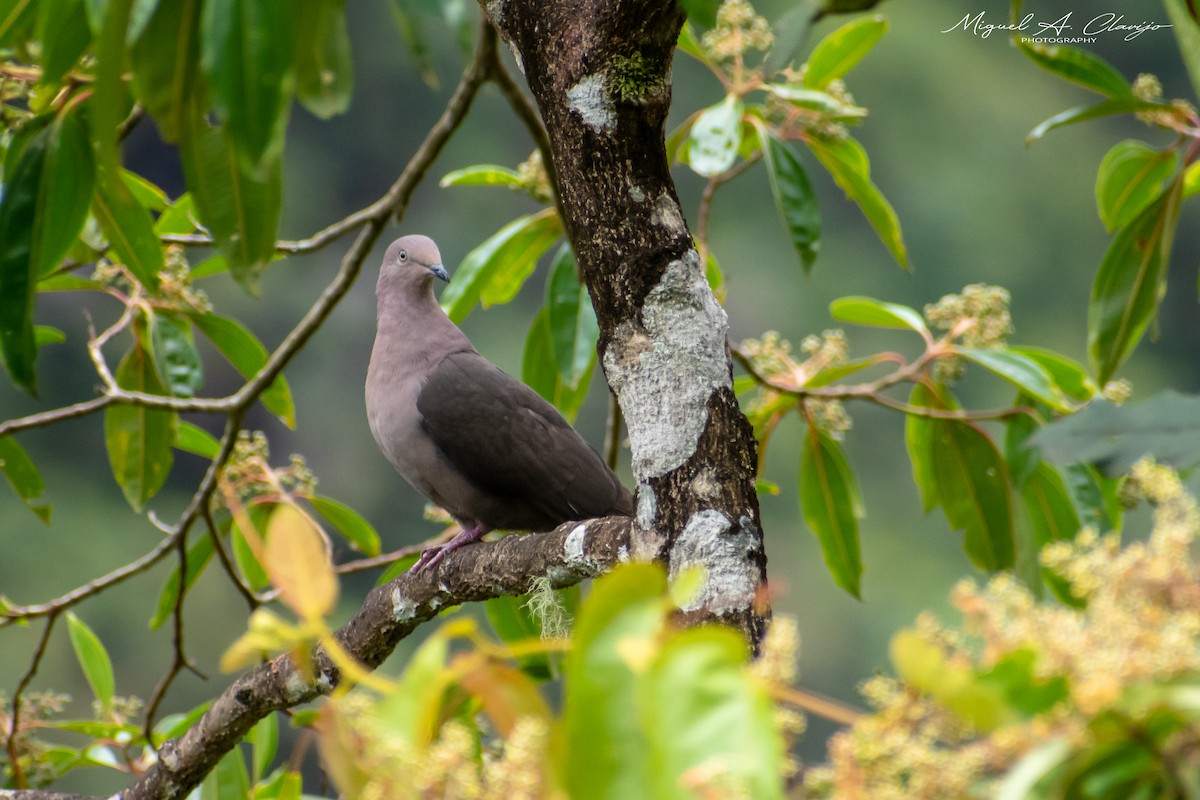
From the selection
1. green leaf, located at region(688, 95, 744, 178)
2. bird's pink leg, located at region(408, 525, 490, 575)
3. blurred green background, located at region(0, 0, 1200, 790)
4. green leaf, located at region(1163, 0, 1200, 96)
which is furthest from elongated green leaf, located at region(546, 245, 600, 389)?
blurred green background, located at region(0, 0, 1200, 790)

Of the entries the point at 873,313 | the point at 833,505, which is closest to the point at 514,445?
the point at 833,505

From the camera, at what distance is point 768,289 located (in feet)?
47.7

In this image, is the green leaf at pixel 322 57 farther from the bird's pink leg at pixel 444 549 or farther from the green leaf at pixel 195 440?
the green leaf at pixel 195 440

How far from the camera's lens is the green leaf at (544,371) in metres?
2.80

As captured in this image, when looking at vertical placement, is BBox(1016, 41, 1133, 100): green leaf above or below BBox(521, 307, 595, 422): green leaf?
above

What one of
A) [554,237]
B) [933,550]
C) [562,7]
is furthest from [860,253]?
[562,7]

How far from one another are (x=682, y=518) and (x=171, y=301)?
5.01 feet

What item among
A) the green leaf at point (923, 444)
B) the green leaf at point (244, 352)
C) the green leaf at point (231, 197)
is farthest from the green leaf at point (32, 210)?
the green leaf at point (923, 444)

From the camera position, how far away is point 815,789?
1.86 ft

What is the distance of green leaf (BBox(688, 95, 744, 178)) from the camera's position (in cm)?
209

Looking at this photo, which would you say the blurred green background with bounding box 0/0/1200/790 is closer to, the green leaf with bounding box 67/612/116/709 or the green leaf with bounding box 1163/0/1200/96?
the green leaf with bounding box 67/612/116/709

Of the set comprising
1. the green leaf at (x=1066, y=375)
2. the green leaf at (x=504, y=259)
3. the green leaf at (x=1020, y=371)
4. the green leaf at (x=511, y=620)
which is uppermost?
the green leaf at (x=504, y=259)

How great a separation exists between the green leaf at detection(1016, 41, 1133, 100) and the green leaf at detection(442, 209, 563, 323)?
103 centimetres

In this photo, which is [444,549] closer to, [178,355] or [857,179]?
[178,355]
